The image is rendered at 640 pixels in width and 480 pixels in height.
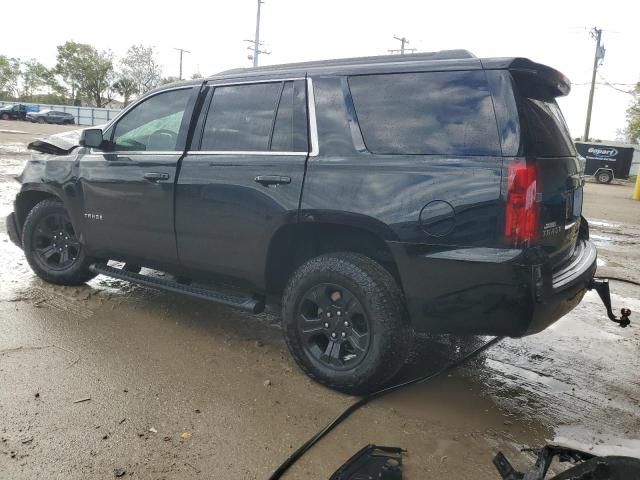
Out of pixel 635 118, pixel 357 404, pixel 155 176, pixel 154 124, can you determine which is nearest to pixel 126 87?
pixel 635 118

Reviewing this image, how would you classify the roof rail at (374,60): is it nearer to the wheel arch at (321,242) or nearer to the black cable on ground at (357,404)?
the wheel arch at (321,242)

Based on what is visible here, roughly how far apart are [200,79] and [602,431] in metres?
3.70

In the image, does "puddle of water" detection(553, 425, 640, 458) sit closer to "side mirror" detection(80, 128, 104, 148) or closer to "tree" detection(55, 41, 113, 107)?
"side mirror" detection(80, 128, 104, 148)

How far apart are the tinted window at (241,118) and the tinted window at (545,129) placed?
1662 millimetres

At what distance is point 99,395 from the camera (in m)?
3.32

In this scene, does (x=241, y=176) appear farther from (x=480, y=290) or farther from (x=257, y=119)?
(x=480, y=290)

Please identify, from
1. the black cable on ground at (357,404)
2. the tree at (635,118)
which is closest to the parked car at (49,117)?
the tree at (635,118)

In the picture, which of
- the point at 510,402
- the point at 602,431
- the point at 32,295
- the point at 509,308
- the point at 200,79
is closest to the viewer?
the point at 509,308

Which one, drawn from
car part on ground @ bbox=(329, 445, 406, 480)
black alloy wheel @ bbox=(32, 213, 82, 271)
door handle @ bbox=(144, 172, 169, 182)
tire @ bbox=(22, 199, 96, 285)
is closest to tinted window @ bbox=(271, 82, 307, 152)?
door handle @ bbox=(144, 172, 169, 182)

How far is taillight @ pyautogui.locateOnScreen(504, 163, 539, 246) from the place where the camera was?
2820 mm

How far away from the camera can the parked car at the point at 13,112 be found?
48562 millimetres

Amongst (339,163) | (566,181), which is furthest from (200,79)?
(566,181)

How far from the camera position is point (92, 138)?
4.53 meters

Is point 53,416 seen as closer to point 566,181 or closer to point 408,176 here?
point 408,176
